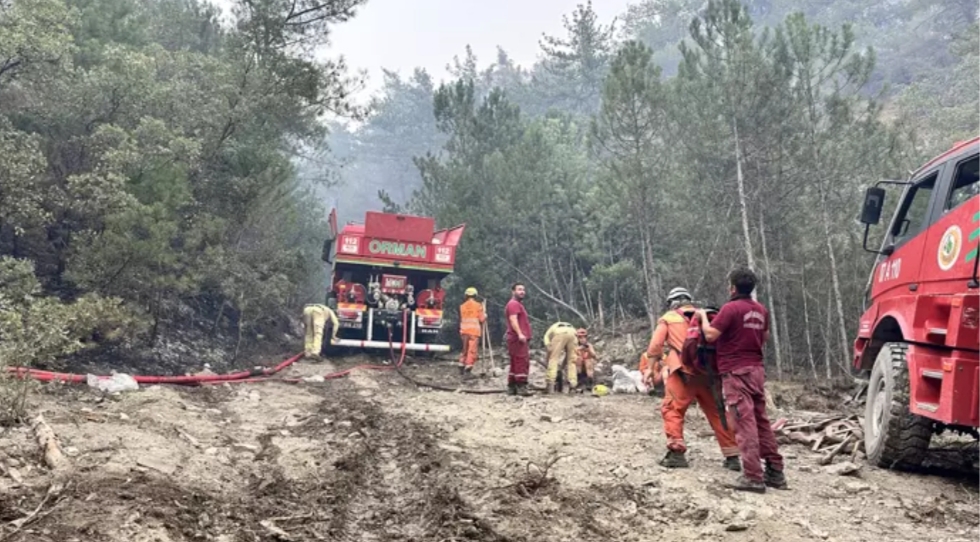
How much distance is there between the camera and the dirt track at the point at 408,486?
4000mm

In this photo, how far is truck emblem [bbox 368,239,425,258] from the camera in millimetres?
15266

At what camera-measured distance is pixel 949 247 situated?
5.41 metres

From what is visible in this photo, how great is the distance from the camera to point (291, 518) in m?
4.17

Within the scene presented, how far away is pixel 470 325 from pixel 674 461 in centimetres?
744

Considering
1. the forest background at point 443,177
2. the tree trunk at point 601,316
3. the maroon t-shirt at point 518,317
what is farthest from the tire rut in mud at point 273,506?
the tree trunk at point 601,316

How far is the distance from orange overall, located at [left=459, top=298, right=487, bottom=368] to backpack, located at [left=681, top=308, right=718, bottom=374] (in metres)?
7.43

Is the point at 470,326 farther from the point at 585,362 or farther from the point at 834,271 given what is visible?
the point at 834,271

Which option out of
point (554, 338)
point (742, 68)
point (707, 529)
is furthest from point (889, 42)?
point (707, 529)

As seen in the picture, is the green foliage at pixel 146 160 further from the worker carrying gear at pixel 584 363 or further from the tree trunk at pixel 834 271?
the tree trunk at pixel 834 271

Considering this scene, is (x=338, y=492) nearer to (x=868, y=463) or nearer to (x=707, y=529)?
(x=707, y=529)

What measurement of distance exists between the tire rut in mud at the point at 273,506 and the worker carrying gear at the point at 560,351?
5.31 m

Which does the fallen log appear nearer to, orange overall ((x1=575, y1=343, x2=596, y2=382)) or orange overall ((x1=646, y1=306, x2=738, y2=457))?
orange overall ((x1=646, y1=306, x2=738, y2=457))

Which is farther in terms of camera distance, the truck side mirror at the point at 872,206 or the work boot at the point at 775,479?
the truck side mirror at the point at 872,206

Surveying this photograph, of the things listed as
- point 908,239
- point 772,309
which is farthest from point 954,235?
point 772,309
